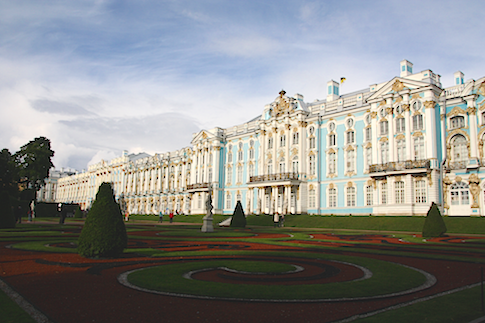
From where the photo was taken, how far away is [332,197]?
162 ft

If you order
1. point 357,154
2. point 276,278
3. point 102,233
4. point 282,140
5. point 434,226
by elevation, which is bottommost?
point 276,278

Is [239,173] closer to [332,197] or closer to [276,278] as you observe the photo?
[332,197]

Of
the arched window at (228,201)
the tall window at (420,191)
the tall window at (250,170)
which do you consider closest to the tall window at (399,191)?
the tall window at (420,191)

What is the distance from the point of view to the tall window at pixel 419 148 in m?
40.4

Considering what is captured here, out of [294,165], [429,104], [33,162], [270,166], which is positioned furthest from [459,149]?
[33,162]

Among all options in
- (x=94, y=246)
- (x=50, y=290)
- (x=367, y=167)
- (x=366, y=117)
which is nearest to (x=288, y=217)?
(x=367, y=167)

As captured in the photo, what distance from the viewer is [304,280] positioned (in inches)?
385

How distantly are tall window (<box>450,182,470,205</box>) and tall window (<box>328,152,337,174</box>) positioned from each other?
578 inches

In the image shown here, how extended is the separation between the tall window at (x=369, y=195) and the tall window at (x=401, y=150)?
211 inches

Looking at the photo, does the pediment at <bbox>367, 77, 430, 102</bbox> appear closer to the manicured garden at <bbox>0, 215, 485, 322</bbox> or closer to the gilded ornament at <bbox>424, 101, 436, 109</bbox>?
the gilded ornament at <bbox>424, 101, 436, 109</bbox>

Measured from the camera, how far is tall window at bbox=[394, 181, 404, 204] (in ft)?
134

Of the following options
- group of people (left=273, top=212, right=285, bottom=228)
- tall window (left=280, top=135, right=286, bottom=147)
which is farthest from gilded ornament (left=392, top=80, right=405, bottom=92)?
group of people (left=273, top=212, right=285, bottom=228)

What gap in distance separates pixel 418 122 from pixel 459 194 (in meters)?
8.72

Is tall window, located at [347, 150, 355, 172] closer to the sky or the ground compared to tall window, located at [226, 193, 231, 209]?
closer to the sky
